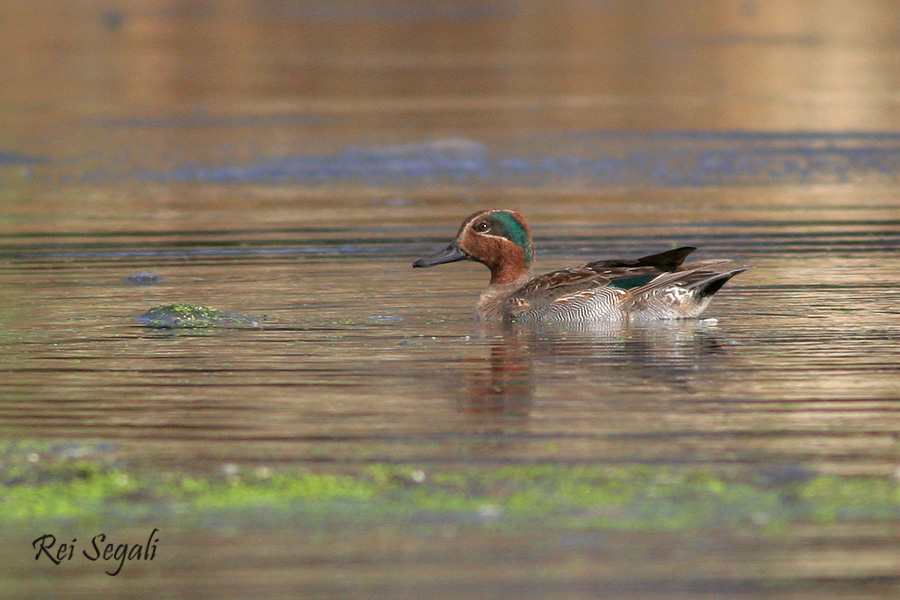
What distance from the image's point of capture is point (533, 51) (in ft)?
142

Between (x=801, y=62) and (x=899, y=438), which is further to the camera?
(x=801, y=62)

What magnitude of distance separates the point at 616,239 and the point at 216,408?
780 cm

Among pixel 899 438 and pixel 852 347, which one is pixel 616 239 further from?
pixel 899 438

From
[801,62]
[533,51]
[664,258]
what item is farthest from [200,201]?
[533,51]

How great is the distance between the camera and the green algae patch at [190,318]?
11.1m

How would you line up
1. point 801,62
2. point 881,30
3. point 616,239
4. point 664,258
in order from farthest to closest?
point 881,30 < point 801,62 < point 616,239 < point 664,258

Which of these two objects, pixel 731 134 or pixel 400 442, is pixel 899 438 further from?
pixel 731 134

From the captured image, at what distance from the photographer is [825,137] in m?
24.5

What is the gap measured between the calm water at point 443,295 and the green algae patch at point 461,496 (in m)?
0.17

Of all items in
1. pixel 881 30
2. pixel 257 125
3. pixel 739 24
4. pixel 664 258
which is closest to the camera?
pixel 664 258

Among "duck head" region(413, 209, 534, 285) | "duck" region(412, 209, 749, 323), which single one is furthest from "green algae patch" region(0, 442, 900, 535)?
"duck head" region(413, 209, 534, 285)

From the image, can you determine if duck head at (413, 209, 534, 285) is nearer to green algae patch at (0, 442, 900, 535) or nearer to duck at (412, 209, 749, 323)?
duck at (412, 209, 749, 323)

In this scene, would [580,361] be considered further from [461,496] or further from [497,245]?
[461,496]

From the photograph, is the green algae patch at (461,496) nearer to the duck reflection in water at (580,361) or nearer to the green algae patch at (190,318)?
the duck reflection in water at (580,361)
